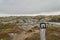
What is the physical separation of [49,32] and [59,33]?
0.34 meters

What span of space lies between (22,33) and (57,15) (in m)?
1.43

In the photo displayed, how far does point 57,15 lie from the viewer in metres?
5.71

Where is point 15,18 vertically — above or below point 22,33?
above

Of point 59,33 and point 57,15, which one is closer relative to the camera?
point 59,33

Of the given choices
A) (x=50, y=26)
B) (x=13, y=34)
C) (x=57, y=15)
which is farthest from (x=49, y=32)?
(x=13, y=34)

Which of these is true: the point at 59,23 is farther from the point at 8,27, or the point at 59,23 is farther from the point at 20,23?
the point at 8,27

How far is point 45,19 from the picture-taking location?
5605 millimetres

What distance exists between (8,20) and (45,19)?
1318 millimetres

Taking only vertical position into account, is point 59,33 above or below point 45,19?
below

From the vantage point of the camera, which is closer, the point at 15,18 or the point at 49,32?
the point at 49,32

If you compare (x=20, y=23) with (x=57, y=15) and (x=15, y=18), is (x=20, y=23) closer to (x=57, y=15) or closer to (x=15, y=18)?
(x=15, y=18)

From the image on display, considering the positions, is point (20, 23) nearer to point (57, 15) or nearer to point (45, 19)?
point (45, 19)

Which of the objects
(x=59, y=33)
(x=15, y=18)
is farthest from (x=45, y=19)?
(x=15, y=18)

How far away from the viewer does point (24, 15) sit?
5727mm
